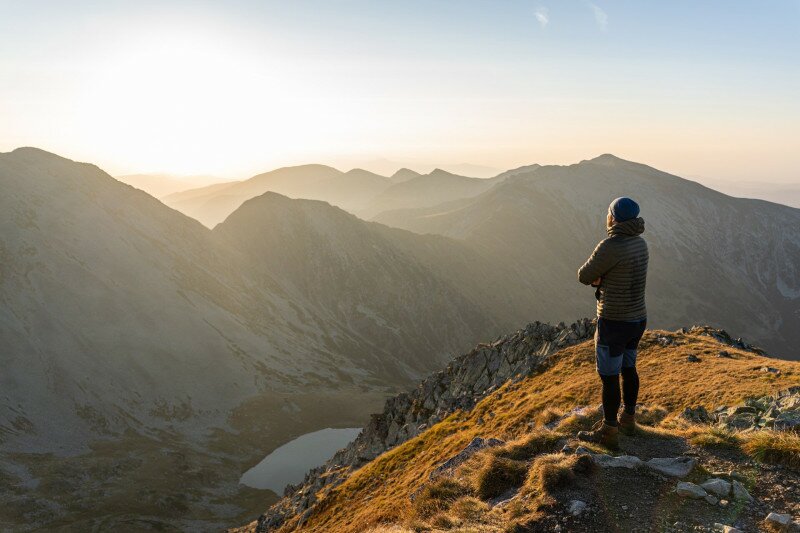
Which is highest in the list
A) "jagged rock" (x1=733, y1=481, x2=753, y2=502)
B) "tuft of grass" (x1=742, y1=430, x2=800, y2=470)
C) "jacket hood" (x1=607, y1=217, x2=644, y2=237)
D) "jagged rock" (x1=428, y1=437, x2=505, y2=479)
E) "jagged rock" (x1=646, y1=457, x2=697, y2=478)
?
"jacket hood" (x1=607, y1=217, x2=644, y2=237)

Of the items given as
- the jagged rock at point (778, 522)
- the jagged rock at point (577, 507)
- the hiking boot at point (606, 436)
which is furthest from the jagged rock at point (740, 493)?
the jagged rock at point (577, 507)

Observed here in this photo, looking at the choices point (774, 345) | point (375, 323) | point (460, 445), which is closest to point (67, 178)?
point (375, 323)

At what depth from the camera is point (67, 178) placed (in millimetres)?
120062

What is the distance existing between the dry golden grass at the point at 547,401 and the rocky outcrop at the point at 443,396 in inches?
69.4

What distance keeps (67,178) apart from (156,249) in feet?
94.0

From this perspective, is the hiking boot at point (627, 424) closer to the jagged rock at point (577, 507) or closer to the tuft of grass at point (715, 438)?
the tuft of grass at point (715, 438)

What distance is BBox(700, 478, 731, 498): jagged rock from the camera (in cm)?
784

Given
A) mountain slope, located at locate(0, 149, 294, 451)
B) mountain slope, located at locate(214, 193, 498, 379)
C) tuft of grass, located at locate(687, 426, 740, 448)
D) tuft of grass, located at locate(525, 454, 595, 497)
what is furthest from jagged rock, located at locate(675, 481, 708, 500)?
mountain slope, located at locate(214, 193, 498, 379)

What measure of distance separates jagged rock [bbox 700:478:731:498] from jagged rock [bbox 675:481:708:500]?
16 cm

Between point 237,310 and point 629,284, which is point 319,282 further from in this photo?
point 629,284

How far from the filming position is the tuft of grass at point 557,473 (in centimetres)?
865

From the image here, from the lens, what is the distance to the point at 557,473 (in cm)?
872

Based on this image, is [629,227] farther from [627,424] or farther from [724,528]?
[724,528]

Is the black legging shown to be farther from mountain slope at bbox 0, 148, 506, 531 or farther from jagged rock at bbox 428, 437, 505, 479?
mountain slope at bbox 0, 148, 506, 531
